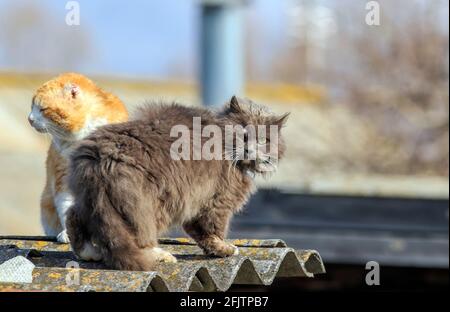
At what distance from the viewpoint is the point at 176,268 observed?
3.98 m

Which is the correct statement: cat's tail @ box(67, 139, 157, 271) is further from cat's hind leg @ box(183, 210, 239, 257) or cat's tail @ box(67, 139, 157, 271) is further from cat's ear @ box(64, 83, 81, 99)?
cat's ear @ box(64, 83, 81, 99)

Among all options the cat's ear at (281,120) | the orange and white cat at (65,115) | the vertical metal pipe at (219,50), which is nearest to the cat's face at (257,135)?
the cat's ear at (281,120)

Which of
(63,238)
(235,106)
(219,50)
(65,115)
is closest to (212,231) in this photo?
(235,106)

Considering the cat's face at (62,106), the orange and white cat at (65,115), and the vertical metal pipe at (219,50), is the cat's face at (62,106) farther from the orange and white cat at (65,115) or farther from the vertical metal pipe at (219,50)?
the vertical metal pipe at (219,50)

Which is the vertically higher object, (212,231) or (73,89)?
(73,89)

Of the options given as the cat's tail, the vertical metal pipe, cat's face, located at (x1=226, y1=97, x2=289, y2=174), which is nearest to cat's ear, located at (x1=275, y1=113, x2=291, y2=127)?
cat's face, located at (x1=226, y1=97, x2=289, y2=174)

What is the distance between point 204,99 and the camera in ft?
46.2

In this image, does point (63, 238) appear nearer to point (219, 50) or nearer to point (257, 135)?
point (257, 135)

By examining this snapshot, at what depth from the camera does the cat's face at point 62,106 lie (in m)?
4.95

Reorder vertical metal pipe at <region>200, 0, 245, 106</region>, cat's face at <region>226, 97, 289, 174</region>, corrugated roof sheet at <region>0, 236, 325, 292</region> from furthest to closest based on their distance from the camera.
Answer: vertical metal pipe at <region>200, 0, 245, 106</region> → cat's face at <region>226, 97, 289, 174</region> → corrugated roof sheet at <region>0, 236, 325, 292</region>

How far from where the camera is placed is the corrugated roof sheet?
3.62 m

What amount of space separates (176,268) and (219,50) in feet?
Result: 34.0

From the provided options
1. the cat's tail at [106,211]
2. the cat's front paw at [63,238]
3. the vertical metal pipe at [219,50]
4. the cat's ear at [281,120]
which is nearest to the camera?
the cat's tail at [106,211]
